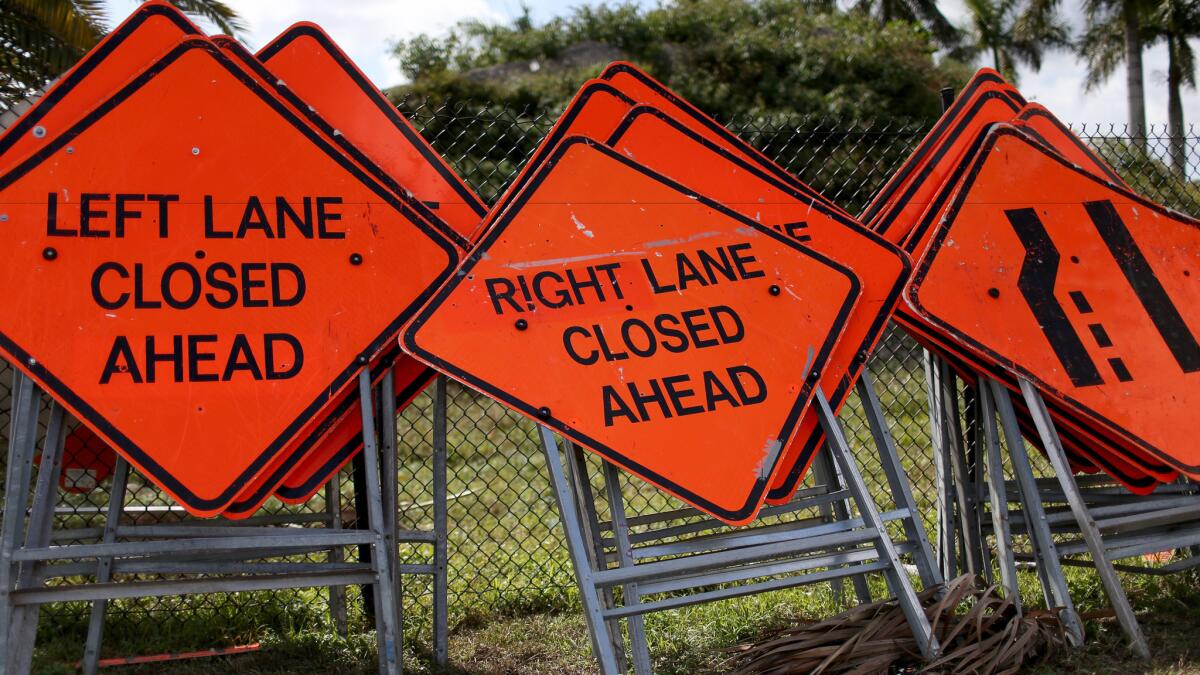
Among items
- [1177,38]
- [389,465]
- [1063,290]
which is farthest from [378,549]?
[1177,38]

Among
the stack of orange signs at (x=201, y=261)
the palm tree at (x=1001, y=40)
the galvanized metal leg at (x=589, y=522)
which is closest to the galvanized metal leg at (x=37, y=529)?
the stack of orange signs at (x=201, y=261)

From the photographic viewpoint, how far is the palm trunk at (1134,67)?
86.8 feet

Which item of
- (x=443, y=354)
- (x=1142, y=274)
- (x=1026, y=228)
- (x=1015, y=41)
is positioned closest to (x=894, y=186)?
(x=1026, y=228)

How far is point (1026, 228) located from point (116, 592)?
3293mm

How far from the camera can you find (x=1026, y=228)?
3.95 m

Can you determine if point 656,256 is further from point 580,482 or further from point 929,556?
point 929,556

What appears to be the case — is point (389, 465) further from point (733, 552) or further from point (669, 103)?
point (669, 103)

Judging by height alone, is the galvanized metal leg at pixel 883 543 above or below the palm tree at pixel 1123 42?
below

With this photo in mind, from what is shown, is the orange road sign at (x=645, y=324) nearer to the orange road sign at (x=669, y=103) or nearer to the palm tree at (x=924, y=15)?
the orange road sign at (x=669, y=103)

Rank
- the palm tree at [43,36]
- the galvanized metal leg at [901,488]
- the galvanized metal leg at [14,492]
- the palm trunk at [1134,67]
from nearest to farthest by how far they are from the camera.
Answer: the galvanized metal leg at [14,492]
the galvanized metal leg at [901,488]
the palm tree at [43,36]
the palm trunk at [1134,67]

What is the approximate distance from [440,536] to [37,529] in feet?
4.25

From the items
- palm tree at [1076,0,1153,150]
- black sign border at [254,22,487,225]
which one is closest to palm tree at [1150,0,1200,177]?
palm tree at [1076,0,1153,150]

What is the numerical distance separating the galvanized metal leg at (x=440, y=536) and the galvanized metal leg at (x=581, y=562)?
0.71 metres

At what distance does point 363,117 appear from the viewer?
3707 millimetres
